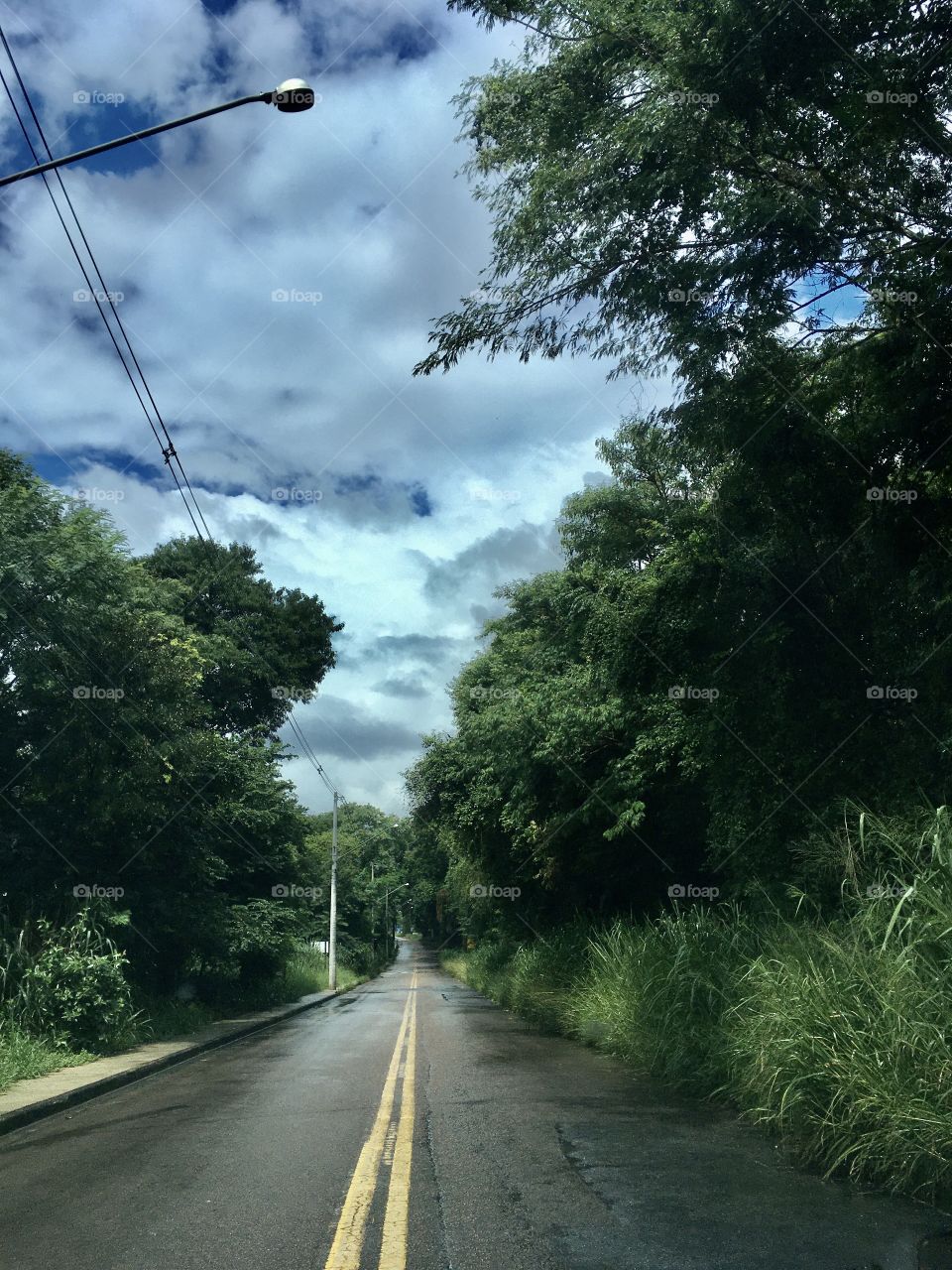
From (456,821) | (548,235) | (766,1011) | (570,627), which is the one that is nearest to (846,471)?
(548,235)

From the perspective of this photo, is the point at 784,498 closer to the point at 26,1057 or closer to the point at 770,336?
the point at 770,336

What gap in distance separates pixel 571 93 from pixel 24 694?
1259 cm

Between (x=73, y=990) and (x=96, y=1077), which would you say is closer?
(x=96, y=1077)

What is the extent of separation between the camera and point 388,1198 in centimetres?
629

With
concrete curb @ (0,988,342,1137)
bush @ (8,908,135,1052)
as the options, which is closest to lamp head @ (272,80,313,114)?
concrete curb @ (0,988,342,1137)

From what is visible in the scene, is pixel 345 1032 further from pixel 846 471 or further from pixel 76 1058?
pixel 846 471

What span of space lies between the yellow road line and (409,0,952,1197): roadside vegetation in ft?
9.10

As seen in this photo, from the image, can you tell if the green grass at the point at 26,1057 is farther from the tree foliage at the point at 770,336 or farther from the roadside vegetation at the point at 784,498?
the tree foliage at the point at 770,336

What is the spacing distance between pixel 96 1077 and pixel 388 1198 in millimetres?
7987

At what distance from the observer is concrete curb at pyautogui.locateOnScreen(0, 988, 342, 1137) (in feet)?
33.6

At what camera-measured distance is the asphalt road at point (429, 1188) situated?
5.18 meters

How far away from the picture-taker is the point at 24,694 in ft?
55.9

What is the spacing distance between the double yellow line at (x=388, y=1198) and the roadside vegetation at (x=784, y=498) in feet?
9.22

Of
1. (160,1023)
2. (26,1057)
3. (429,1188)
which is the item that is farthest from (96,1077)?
(429,1188)
